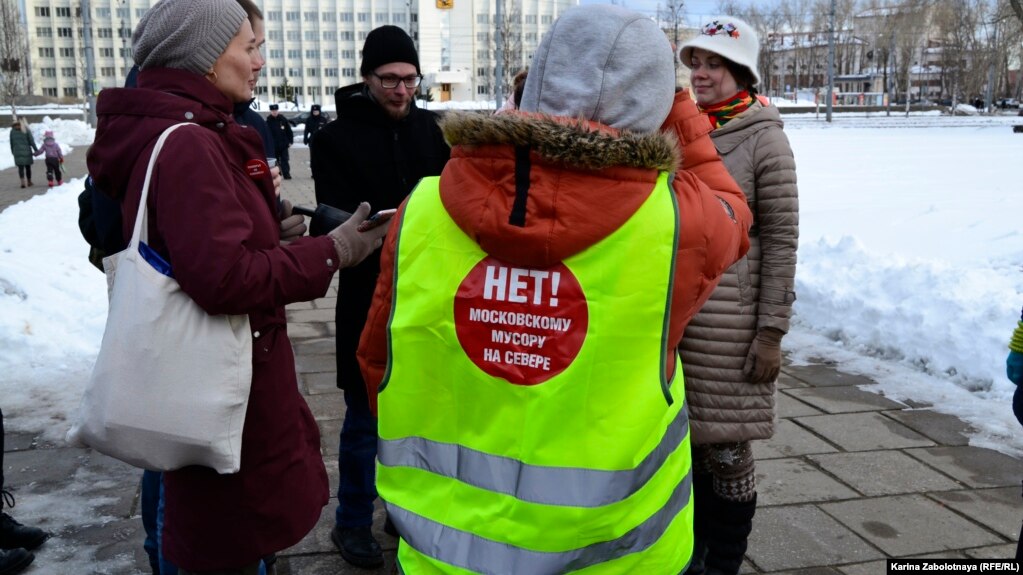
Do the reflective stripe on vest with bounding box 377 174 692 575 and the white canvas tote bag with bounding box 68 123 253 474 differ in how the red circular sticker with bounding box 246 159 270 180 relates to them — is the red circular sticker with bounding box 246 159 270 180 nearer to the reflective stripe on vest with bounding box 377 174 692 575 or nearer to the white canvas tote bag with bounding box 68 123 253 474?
the white canvas tote bag with bounding box 68 123 253 474

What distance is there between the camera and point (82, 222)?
2.60m

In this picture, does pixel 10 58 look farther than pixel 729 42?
Yes

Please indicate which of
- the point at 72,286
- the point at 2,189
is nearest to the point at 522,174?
the point at 72,286

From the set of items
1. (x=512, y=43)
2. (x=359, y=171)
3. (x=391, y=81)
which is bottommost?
(x=359, y=171)

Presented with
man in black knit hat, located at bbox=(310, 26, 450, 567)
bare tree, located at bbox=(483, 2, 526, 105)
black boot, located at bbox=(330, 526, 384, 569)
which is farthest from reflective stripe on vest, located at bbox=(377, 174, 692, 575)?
bare tree, located at bbox=(483, 2, 526, 105)

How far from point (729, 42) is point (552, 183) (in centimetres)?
155

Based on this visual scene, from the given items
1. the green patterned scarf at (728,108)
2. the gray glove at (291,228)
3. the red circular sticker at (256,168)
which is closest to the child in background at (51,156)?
the gray glove at (291,228)

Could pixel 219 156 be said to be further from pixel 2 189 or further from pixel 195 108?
pixel 2 189

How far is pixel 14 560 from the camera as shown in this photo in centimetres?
326

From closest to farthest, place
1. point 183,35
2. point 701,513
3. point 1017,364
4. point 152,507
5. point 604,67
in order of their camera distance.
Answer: point 604,67 → point 183,35 → point 1017,364 → point 152,507 → point 701,513

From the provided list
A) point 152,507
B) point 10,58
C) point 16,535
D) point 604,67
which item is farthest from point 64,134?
point 604,67

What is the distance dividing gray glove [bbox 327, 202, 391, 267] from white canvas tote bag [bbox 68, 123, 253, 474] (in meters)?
0.33

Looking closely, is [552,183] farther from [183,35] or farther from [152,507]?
[152,507]

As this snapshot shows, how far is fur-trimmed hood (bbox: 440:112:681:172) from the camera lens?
1559mm
